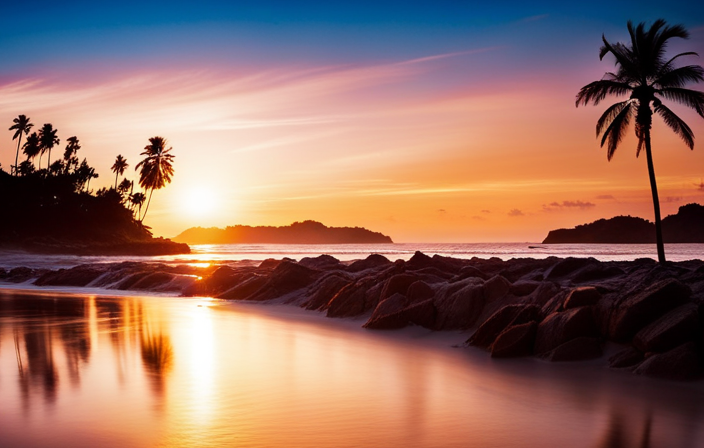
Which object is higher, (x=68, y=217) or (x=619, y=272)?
(x=68, y=217)

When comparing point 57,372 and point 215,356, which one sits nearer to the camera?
point 57,372

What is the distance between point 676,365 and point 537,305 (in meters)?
2.87

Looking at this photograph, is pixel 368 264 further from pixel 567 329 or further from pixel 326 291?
pixel 567 329

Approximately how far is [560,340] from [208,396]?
5636mm

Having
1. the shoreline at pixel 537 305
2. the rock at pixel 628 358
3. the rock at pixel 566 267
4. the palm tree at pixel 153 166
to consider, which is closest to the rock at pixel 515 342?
the shoreline at pixel 537 305

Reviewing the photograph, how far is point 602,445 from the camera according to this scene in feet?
19.2

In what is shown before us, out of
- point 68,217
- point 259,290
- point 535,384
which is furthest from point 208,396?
point 68,217

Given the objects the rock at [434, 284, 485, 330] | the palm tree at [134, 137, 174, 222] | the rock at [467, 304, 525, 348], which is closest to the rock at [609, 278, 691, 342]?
the rock at [467, 304, 525, 348]

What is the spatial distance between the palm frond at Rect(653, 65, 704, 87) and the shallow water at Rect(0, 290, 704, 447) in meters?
17.3

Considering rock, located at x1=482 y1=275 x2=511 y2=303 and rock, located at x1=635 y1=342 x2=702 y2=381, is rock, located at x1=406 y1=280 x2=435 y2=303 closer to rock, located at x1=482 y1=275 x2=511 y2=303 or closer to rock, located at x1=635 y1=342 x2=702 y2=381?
rock, located at x1=482 y1=275 x2=511 y2=303

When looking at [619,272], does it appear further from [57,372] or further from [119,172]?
[119,172]

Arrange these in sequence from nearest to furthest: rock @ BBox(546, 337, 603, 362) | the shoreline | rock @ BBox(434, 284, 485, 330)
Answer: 1. the shoreline
2. rock @ BBox(546, 337, 603, 362)
3. rock @ BBox(434, 284, 485, 330)

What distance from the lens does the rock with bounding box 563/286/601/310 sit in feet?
34.5

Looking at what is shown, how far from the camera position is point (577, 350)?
984cm
